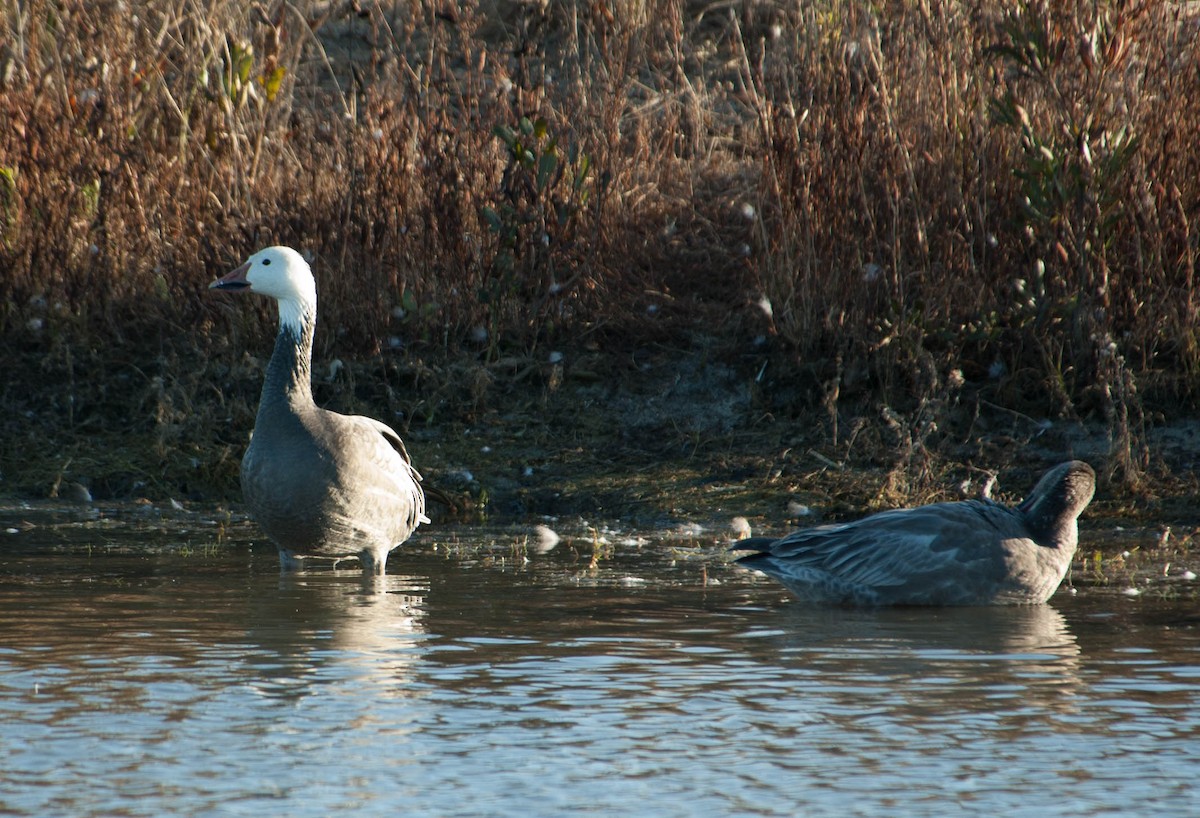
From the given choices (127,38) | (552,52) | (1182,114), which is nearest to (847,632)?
(1182,114)

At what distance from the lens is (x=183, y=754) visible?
185 inches

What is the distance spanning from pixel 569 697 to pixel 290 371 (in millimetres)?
3111

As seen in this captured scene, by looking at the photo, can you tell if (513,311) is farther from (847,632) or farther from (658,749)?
(658,749)

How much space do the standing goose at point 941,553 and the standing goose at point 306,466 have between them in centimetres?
176

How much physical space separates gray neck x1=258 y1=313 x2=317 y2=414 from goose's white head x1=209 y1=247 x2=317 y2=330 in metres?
0.05

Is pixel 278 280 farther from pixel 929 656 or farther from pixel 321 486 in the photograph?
pixel 929 656

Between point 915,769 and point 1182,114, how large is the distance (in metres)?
5.71

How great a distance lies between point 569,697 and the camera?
532 centimetres

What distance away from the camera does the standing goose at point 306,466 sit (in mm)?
7516

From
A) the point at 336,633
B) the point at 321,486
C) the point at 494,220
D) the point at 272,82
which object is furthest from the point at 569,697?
the point at 272,82

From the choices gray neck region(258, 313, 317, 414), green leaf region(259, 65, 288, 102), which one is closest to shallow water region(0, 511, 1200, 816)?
gray neck region(258, 313, 317, 414)

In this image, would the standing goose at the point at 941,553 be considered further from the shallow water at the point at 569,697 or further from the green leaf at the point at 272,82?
the green leaf at the point at 272,82

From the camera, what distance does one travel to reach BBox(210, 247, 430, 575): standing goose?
752 centimetres

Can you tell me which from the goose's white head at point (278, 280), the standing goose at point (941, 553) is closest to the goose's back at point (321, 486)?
the goose's white head at point (278, 280)
